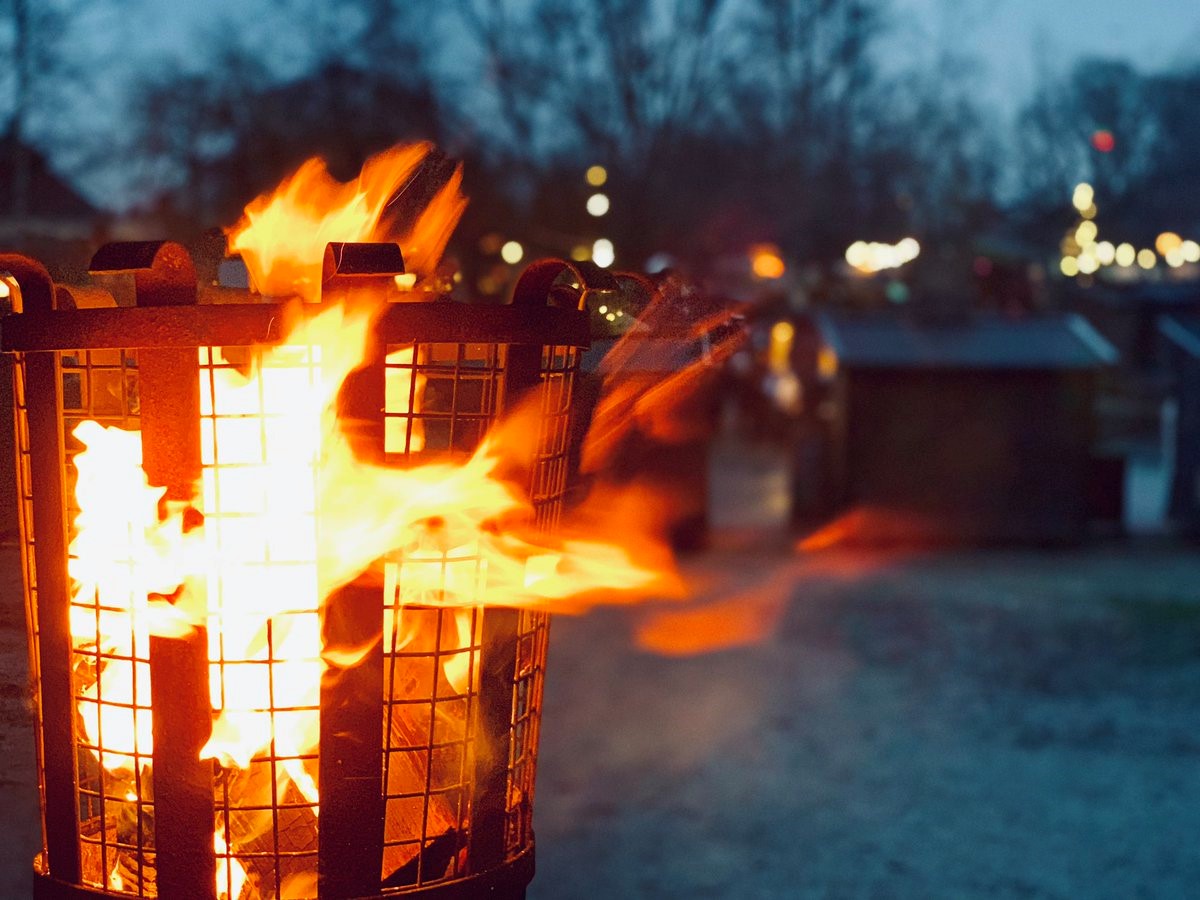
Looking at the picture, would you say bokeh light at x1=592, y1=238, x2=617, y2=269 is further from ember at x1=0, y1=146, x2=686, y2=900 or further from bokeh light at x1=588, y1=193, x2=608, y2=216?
ember at x1=0, y1=146, x2=686, y2=900

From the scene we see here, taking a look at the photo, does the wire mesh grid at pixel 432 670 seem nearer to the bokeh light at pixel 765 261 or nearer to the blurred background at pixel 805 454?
the blurred background at pixel 805 454

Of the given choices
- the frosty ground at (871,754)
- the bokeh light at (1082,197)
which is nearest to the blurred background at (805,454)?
the frosty ground at (871,754)

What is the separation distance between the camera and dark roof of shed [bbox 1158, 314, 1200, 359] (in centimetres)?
951

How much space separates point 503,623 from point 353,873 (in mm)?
376

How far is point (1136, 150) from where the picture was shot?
42062 millimetres

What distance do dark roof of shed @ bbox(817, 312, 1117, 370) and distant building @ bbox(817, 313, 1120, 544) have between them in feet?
0.05

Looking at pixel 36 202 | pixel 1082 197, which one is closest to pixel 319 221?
pixel 36 202

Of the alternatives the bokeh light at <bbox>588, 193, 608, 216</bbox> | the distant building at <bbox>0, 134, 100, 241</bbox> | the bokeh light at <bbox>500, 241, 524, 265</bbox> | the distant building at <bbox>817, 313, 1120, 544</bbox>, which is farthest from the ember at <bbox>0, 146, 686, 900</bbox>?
the bokeh light at <bbox>588, 193, 608, 216</bbox>

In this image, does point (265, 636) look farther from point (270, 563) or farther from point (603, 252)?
point (603, 252)

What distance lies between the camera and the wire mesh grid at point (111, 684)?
1671mm

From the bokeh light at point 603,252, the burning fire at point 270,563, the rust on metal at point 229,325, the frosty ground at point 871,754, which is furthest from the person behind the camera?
the bokeh light at point 603,252

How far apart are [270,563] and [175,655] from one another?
16 centimetres

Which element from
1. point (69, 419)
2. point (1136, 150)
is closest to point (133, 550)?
point (69, 419)

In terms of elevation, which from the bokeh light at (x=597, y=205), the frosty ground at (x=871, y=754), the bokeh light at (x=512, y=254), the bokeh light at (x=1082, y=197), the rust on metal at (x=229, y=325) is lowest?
the frosty ground at (x=871, y=754)
